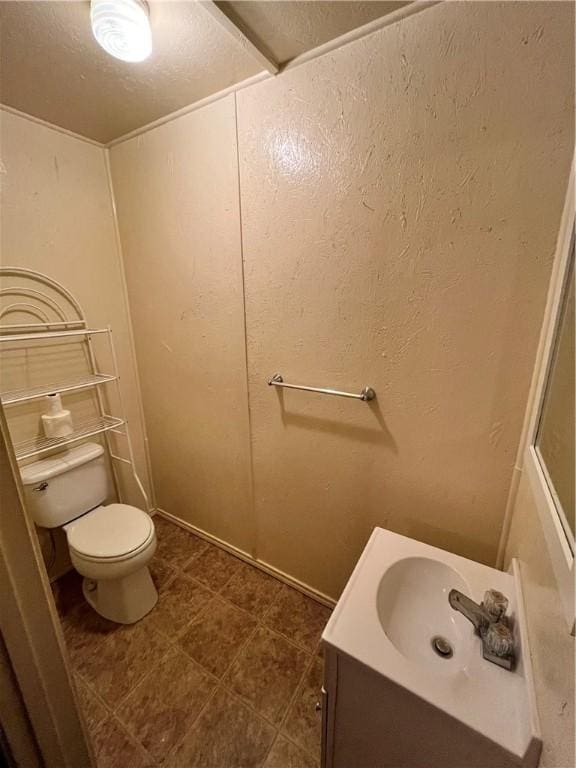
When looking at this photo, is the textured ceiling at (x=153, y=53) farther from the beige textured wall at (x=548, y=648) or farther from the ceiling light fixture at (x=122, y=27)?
the beige textured wall at (x=548, y=648)

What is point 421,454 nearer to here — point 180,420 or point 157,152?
point 180,420

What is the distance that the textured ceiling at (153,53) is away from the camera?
2.96 feet

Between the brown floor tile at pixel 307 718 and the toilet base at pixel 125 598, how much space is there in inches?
31.1

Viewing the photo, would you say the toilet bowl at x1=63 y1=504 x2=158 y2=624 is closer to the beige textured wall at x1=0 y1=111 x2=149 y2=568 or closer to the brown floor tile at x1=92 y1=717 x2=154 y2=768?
the brown floor tile at x1=92 y1=717 x2=154 y2=768

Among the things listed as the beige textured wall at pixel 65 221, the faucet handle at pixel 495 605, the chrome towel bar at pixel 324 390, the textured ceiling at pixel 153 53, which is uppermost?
the textured ceiling at pixel 153 53

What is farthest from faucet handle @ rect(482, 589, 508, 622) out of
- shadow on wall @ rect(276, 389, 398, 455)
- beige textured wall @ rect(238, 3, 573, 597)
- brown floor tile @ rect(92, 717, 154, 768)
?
brown floor tile @ rect(92, 717, 154, 768)

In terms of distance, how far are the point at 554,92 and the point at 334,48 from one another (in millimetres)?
664

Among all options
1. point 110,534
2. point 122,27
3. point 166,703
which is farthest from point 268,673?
point 122,27

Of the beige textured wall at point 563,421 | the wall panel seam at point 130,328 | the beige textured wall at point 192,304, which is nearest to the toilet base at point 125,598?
the beige textured wall at point 192,304

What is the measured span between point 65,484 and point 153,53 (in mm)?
1766

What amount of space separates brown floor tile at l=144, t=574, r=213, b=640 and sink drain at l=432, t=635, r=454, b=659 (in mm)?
1142

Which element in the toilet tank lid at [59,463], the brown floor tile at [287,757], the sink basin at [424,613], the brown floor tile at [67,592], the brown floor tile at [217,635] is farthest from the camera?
the brown floor tile at [67,592]

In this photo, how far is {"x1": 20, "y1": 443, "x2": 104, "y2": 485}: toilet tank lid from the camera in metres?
1.43

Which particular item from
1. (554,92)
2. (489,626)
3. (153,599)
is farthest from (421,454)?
(153,599)
